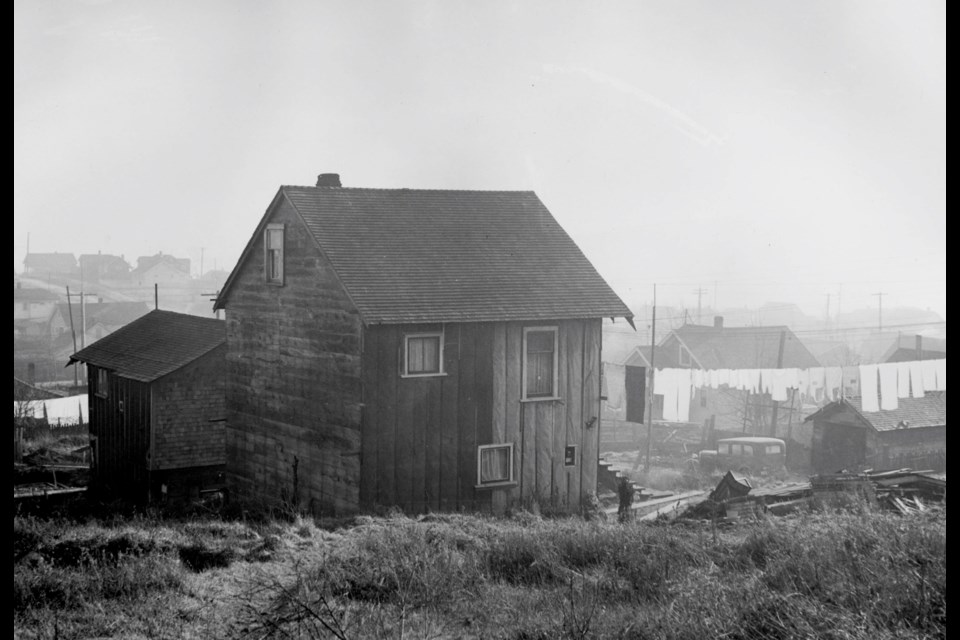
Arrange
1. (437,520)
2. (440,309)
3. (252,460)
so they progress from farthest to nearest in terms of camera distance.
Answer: (252,460), (440,309), (437,520)

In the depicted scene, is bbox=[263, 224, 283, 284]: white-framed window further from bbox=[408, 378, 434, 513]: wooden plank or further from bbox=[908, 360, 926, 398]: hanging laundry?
bbox=[908, 360, 926, 398]: hanging laundry

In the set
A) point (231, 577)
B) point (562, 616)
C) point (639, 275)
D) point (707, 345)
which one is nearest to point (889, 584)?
point (562, 616)

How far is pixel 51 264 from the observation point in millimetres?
126875

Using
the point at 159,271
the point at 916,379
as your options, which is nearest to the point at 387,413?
the point at 916,379

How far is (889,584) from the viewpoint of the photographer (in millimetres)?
10320

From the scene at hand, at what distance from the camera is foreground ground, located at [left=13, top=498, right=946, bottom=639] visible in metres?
9.16

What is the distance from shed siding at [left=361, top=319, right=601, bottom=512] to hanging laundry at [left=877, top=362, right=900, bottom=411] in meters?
23.3

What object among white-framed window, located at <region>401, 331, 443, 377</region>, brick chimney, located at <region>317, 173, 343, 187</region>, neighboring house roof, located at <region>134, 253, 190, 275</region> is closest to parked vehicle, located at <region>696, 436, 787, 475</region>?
white-framed window, located at <region>401, 331, 443, 377</region>

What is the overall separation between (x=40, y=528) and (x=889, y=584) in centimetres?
1291

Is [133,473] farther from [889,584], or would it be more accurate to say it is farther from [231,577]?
[889,584]

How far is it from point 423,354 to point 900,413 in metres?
28.5

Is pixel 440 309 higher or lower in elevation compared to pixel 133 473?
higher

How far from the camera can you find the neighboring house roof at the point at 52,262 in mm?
124688

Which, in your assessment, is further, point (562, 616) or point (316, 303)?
point (316, 303)
